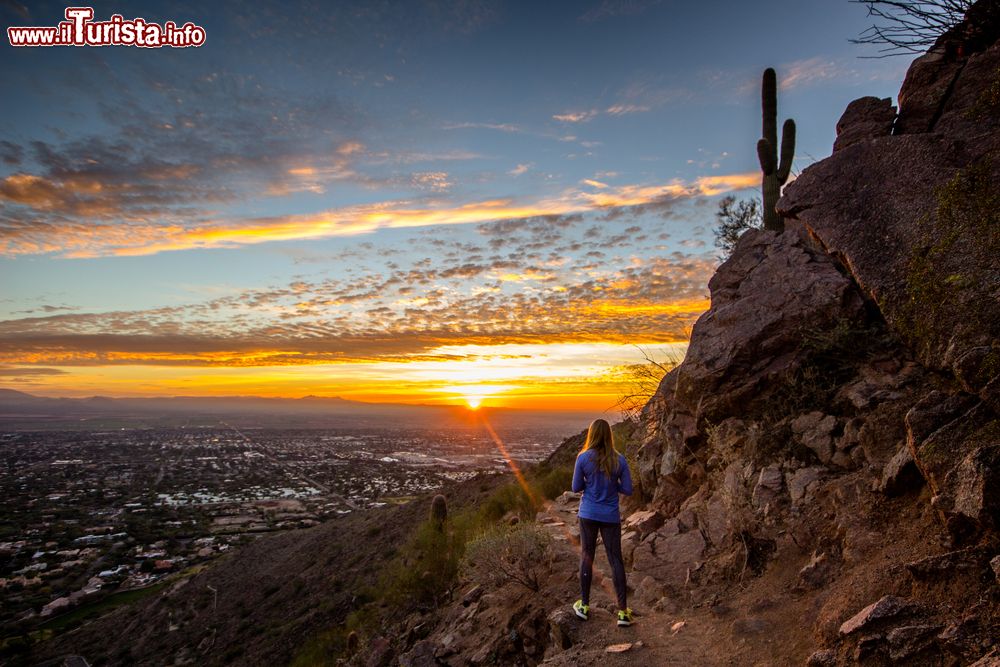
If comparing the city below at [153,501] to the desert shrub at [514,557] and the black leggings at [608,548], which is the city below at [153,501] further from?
the black leggings at [608,548]

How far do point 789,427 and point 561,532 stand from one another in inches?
214

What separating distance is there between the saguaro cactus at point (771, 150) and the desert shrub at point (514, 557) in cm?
898

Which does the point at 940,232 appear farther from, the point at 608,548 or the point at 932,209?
the point at 608,548

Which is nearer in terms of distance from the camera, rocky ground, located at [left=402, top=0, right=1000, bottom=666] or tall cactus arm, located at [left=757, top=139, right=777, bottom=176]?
rocky ground, located at [left=402, top=0, right=1000, bottom=666]

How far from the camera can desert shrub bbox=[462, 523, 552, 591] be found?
7.92m

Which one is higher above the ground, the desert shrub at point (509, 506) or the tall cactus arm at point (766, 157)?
the tall cactus arm at point (766, 157)

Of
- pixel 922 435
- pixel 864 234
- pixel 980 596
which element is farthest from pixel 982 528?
pixel 864 234

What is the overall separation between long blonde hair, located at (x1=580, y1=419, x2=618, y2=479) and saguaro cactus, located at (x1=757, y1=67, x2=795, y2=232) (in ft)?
27.8

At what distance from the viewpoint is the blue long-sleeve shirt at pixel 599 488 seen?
5.57m

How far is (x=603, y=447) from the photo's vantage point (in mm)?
5773

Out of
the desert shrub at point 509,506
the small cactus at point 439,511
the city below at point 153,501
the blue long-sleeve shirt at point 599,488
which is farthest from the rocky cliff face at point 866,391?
the city below at point 153,501

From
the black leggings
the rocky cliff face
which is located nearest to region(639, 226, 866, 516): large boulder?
the rocky cliff face

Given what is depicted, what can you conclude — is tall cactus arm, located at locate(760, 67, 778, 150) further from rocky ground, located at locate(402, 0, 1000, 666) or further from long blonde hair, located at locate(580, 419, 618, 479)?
long blonde hair, located at locate(580, 419, 618, 479)

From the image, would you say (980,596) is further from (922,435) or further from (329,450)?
(329,450)
